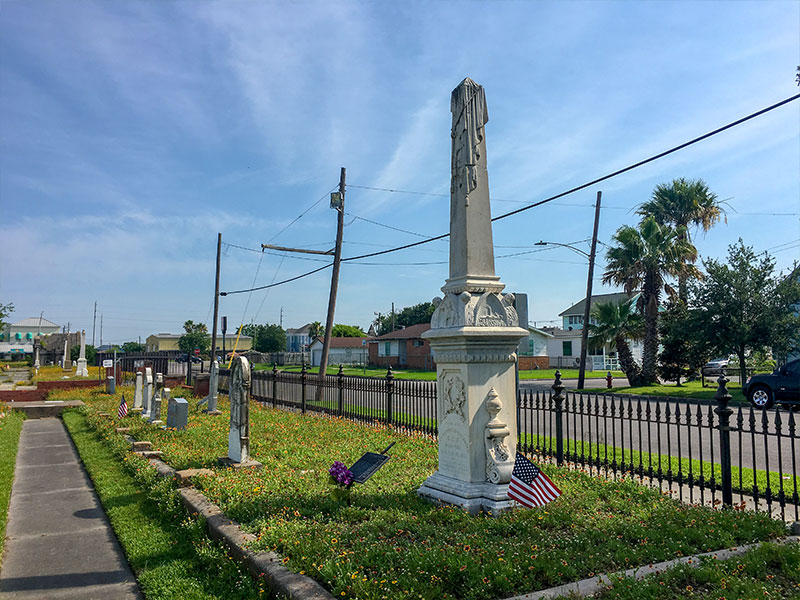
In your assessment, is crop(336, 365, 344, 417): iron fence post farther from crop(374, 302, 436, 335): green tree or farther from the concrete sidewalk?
crop(374, 302, 436, 335): green tree

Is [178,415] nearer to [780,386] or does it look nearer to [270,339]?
[780,386]

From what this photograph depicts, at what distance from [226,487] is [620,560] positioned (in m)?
4.24

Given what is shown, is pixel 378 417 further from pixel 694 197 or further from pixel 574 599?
pixel 694 197

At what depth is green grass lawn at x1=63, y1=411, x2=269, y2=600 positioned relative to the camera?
438 cm

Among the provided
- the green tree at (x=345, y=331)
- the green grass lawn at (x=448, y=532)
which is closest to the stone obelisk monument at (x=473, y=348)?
the green grass lawn at (x=448, y=532)

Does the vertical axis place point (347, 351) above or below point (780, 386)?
above

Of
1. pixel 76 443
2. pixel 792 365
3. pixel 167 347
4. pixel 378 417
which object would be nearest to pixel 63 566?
pixel 76 443

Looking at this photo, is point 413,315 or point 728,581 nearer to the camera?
point 728,581

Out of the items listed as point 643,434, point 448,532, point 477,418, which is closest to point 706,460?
point 643,434

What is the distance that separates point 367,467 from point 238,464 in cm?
278

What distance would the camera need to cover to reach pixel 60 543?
19.1ft

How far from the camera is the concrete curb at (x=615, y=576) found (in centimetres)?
366

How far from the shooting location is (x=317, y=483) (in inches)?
267

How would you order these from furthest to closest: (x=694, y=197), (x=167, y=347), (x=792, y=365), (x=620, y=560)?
1. (x=167, y=347)
2. (x=694, y=197)
3. (x=792, y=365)
4. (x=620, y=560)
